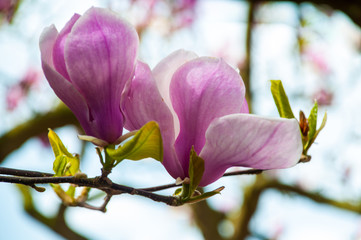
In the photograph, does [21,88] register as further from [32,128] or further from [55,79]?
[55,79]

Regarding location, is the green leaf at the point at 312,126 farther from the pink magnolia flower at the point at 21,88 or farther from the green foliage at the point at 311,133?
the pink magnolia flower at the point at 21,88

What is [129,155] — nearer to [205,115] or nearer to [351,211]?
[205,115]

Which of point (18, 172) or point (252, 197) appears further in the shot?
point (252, 197)

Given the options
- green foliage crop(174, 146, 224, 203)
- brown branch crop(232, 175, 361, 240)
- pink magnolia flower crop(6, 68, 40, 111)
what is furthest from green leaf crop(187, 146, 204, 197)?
pink magnolia flower crop(6, 68, 40, 111)

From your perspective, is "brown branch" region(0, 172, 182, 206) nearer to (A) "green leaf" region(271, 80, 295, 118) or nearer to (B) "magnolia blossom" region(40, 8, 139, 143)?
(B) "magnolia blossom" region(40, 8, 139, 143)

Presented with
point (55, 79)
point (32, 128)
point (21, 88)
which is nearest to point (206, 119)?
point (55, 79)

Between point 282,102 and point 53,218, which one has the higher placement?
point 282,102

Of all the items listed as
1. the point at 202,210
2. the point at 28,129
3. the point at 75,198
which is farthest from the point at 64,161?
the point at 202,210
